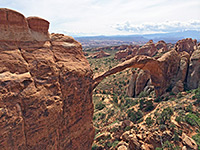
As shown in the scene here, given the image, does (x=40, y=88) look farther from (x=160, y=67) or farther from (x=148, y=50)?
(x=148, y=50)

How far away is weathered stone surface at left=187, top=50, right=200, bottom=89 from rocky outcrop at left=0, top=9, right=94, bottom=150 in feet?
61.0

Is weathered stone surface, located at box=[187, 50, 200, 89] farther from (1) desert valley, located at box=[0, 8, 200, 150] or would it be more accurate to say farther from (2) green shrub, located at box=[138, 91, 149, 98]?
(2) green shrub, located at box=[138, 91, 149, 98]

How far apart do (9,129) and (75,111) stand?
13.9 feet

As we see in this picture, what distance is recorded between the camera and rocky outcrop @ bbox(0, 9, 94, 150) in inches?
271

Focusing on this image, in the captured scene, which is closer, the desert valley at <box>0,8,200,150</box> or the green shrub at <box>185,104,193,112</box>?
the desert valley at <box>0,8,200,150</box>

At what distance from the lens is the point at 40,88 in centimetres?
797

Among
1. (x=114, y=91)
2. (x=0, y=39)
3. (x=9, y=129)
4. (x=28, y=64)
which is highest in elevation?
(x=0, y=39)

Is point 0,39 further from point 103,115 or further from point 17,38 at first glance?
point 103,115

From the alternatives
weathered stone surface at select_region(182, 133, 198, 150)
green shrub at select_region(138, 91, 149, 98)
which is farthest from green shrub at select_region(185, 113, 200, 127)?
green shrub at select_region(138, 91, 149, 98)

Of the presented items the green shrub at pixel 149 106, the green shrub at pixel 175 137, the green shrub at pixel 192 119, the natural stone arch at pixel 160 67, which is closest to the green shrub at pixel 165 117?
the green shrub at pixel 192 119

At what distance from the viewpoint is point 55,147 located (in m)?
8.66

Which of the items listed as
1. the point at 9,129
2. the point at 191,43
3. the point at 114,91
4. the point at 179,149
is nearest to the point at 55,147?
the point at 9,129

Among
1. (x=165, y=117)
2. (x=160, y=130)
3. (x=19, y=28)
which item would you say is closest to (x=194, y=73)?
(x=165, y=117)

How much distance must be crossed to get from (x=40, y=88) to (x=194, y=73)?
22.7 m
